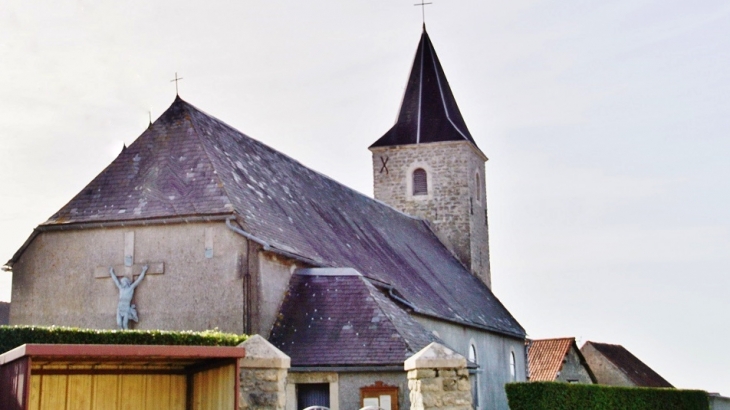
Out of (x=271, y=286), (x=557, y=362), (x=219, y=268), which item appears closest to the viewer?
(x=219, y=268)

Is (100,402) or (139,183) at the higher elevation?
(139,183)

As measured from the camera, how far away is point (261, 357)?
1296 cm

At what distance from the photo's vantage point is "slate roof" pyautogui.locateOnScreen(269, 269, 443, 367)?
1880 cm

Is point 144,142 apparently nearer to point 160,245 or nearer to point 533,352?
point 160,245

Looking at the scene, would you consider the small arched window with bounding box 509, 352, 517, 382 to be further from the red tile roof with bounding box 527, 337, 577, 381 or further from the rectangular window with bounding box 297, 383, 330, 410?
the rectangular window with bounding box 297, 383, 330, 410

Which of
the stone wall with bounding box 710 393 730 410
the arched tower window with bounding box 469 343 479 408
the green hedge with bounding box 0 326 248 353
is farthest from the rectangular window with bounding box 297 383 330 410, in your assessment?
the stone wall with bounding box 710 393 730 410

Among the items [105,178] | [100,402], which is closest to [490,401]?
[105,178]

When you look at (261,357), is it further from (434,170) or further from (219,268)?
(434,170)

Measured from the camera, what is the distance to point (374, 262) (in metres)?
26.2

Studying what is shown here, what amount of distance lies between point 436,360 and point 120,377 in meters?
4.12

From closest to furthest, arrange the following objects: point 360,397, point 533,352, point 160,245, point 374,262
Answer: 1. point 360,397
2. point 160,245
3. point 374,262
4. point 533,352

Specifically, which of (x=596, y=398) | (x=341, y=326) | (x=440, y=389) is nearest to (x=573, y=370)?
(x=596, y=398)

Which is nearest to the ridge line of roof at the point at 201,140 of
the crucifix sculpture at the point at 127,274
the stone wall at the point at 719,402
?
the crucifix sculpture at the point at 127,274

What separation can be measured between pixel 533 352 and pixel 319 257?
22.2 meters
